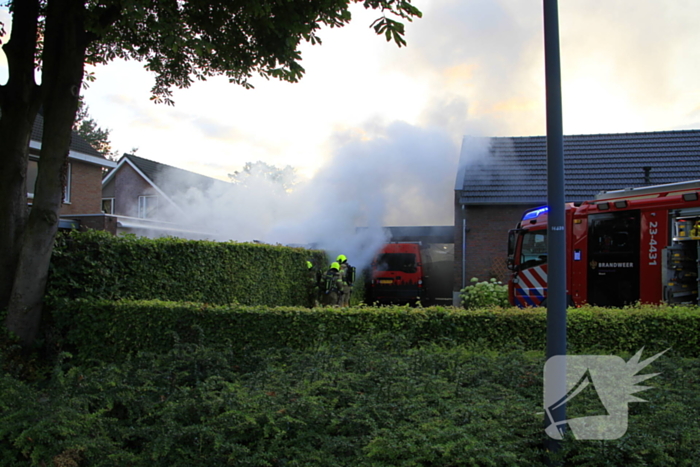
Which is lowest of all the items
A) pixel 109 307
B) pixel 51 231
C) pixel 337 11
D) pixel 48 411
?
pixel 48 411

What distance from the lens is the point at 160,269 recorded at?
8.08 meters

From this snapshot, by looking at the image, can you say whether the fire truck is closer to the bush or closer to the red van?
the bush

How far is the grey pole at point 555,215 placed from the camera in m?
3.29

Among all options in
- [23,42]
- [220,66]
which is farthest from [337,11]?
[23,42]

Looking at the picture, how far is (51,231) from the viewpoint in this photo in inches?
257

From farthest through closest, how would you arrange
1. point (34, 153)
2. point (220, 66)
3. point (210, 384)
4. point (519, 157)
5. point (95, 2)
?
point (519, 157), point (34, 153), point (220, 66), point (95, 2), point (210, 384)

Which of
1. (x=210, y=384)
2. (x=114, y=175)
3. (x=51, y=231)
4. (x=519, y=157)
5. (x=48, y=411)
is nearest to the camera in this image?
(x=48, y=411)

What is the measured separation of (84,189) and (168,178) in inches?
359

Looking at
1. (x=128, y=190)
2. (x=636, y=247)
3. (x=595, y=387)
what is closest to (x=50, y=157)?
(x=595, y=387)

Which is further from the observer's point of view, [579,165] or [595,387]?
[579,165]

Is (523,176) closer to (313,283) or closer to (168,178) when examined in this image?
(313,283)

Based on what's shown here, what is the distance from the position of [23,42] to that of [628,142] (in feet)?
66.0

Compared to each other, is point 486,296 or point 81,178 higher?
point 81,178

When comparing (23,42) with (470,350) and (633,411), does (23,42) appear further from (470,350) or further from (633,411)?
(633,411)
